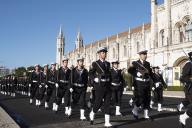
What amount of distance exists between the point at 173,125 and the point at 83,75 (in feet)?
12.4

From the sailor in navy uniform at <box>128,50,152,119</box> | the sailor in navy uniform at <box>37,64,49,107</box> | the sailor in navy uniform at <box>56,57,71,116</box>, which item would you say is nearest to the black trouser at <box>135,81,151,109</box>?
the sailor in navy uniform at <box>128,50,152,119</box>

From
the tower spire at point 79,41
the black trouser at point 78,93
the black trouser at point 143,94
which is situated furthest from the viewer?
the tower spire at point 79,41

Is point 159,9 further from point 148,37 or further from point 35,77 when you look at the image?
point 35,77

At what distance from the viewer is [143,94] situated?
1051 centimetres

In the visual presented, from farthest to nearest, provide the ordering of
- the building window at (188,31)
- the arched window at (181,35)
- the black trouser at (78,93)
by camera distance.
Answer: the arched window at (181,35)
the building window at (188,31)
the black trouser at (78,93)

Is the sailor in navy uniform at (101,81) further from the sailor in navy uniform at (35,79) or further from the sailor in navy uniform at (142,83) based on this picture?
the sailor in navy uniform at (35,79)

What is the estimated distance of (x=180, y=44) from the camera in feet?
129

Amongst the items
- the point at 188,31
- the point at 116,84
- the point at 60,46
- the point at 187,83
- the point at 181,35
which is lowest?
the point at 116,84

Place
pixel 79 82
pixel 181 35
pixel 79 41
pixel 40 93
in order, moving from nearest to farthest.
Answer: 1. pixel 79 82
2. pixel 40 93
3. pixel 181 35
4. pixel 79 41

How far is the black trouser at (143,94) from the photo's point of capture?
34.4 ft

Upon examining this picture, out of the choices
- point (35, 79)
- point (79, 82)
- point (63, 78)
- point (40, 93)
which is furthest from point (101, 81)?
point (35, 79)

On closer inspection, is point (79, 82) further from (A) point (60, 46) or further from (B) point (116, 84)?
(A) point (60, 46)

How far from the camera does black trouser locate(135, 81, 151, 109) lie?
10.5 m

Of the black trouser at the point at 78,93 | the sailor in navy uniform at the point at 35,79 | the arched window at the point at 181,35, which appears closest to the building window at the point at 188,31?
the arched window at the point at 181,35
